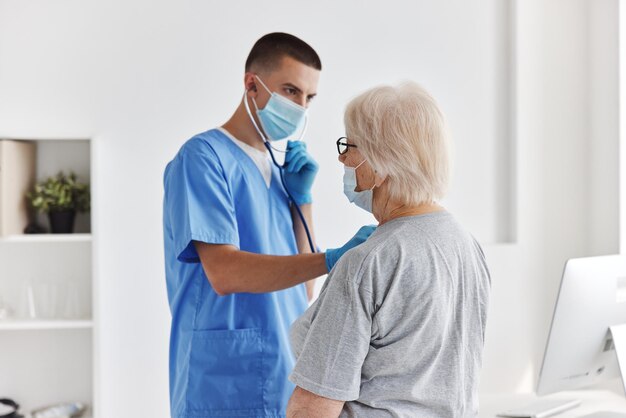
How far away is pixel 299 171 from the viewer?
6.44ft

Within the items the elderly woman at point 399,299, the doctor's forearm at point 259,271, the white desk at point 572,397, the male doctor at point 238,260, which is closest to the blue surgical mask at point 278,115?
the male doctor at point 238,260

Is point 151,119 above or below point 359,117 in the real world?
above

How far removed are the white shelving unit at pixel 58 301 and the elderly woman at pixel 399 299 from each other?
189 cm

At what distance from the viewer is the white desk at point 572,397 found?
204cm

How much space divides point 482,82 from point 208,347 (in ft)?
6.43

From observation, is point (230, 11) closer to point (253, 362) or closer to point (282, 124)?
point (282, 124)

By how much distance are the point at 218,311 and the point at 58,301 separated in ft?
4.61

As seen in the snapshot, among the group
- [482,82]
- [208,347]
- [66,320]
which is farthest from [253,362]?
[482,82]

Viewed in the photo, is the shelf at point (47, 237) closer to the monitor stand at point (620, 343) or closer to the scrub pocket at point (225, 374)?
the scrub pocket at point (225, 374)

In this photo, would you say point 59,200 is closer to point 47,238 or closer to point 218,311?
point 47,238

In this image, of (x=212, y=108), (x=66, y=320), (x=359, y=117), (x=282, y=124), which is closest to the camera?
(x=359, y=117)

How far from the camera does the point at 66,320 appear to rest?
2.84m

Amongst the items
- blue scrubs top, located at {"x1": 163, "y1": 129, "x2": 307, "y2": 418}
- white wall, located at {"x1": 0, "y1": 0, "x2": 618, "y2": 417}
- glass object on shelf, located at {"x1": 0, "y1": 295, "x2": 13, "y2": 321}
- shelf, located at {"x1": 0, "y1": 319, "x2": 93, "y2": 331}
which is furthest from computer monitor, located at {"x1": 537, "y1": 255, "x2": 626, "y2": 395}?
glass object on shelf, located at {"x1": 0, "y1": 295, "x2": 13, "y2": 321}

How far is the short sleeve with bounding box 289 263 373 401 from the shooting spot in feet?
3.87
